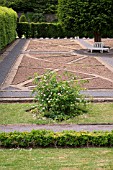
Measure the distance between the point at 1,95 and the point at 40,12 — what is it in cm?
3682

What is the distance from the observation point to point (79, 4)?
22.1 metres

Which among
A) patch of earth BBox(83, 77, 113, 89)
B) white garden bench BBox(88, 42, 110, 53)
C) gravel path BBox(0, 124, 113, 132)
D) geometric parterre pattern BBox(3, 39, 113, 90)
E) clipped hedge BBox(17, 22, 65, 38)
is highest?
gravel path BBox(0, 124, 113, 132)

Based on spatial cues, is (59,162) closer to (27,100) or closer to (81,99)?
(81,99)

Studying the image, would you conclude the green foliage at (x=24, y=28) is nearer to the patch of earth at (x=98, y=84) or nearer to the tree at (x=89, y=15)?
the tree at (x=89, y=15)

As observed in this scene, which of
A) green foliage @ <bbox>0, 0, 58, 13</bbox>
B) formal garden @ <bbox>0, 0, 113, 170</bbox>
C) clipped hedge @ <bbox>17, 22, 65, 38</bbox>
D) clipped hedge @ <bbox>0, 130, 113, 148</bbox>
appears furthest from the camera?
green foliage @ <bbox>0, 0, 58, 13</bbox>

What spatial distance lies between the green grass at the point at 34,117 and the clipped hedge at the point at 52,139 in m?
1.69

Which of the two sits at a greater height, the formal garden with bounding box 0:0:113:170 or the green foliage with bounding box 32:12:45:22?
the formal garden with bounding box 0:0:113:170

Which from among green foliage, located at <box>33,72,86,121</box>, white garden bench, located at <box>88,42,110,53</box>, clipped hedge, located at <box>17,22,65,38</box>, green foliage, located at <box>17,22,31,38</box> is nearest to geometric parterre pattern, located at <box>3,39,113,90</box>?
green foliage, located at <box>33,72,86,121</box>

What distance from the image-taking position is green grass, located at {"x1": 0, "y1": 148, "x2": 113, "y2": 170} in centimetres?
552

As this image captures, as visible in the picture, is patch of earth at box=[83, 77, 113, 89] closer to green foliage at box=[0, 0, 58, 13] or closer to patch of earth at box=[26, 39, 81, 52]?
patch of earth at box=[26, 39, 81, 52]

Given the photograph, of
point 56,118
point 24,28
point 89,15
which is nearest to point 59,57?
point 89,15

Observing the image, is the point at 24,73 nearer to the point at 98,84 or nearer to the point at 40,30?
the point at 98,84

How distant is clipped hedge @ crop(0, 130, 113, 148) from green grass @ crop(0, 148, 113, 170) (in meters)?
0.14

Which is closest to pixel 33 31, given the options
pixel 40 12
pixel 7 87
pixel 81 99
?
pixel 40 12
